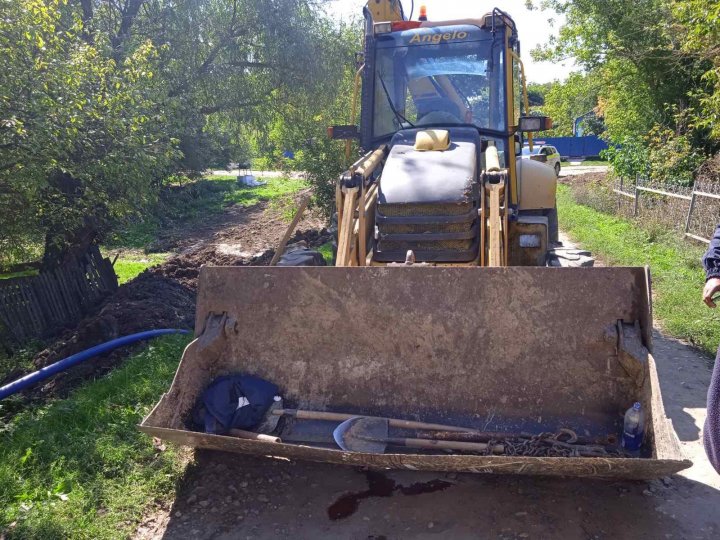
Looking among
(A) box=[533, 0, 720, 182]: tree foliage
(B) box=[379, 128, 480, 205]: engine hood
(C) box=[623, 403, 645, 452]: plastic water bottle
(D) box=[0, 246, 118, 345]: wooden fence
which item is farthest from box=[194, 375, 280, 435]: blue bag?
(A) box=[533, 0, 720, 182]: tree foliage

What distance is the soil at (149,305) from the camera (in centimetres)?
605

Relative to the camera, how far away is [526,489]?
387 centimetres

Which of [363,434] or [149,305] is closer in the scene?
[363,434]

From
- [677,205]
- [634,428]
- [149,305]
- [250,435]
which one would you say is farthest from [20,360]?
[677,205]

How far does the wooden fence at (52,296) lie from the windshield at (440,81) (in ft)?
15.7

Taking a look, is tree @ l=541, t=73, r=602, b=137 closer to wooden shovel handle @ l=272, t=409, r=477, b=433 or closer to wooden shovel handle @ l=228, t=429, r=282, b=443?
wooden shovel handle @ l=272, t=409, r=477, b=433

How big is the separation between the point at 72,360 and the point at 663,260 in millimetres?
8554

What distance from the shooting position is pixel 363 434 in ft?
13.0

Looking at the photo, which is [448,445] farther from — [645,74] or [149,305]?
[645,74]

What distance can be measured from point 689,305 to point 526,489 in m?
4.61

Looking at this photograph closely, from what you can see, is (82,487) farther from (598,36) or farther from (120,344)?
(598,36)

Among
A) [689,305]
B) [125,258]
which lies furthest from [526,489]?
[125,258]

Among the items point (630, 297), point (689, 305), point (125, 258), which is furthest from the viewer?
point (125, 258)

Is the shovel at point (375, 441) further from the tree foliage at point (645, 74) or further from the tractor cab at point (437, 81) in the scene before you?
the tree foliage at point (645, 74)
